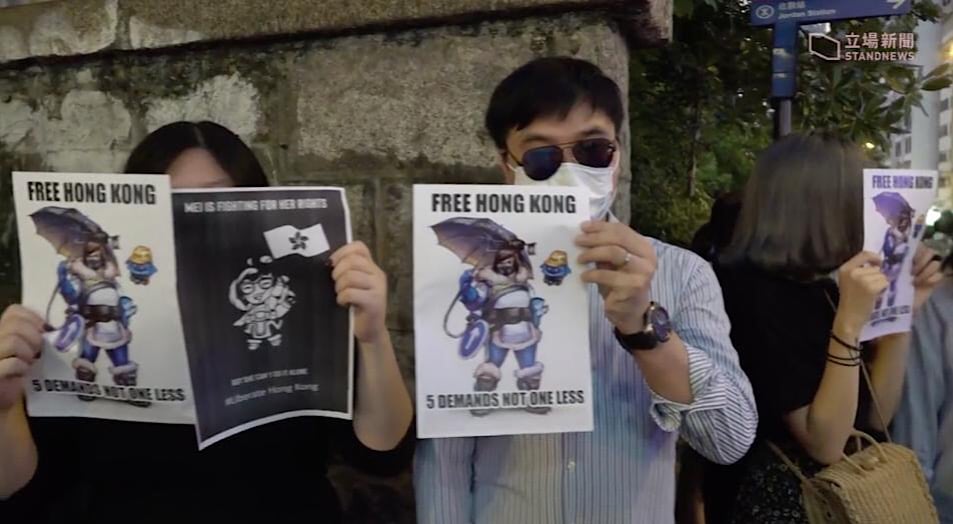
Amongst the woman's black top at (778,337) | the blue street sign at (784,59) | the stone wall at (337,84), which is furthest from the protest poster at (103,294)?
the blue street sign at (784,59)

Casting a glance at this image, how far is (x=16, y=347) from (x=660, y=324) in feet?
3.54

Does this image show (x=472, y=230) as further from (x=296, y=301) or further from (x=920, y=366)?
(x=920, y=366)

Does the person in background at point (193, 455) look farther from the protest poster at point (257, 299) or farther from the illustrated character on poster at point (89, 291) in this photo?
the illustrated character on poster at point (89, 291)

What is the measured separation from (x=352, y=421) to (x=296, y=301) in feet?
0.92

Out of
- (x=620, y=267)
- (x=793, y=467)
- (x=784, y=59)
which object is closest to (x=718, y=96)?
(x=784, y=59)

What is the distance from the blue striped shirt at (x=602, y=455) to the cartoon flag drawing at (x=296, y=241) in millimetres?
443

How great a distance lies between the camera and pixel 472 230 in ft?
4.55

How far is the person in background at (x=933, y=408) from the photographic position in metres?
2.14

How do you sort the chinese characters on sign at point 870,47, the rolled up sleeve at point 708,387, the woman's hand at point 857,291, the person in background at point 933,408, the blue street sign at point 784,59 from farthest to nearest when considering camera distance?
the chinese characters on sign at point 870,47 → the blue street sign at point 784,59 → the person in background at point 933,408 → the woman's hand at point 857,291 → the rolled up sleeve at point 708,387

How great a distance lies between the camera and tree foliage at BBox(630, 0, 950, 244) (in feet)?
14.5

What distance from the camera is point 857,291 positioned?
69.9 inches

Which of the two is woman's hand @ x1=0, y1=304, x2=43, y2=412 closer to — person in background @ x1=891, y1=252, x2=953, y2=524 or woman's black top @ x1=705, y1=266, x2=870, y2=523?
woman's black top @ x1=705, y1=266, x2=870, y2=523

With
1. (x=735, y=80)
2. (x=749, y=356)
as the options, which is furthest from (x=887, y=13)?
(x=749, y=356)

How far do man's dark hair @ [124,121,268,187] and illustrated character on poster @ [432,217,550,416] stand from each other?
50 centimetres
